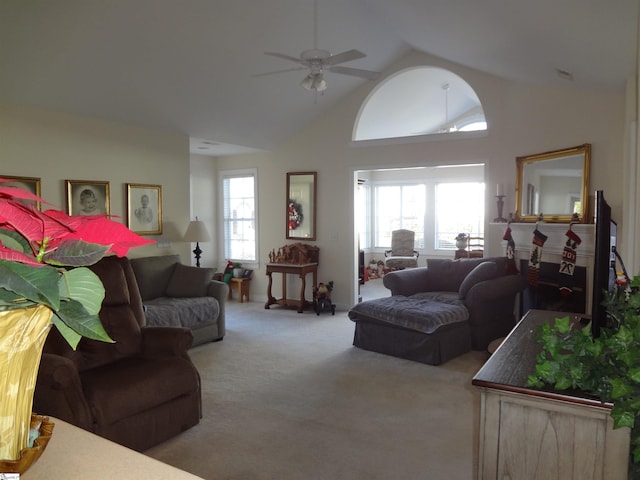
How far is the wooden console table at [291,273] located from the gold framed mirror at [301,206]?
54 cm

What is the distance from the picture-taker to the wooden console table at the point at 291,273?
6738mm

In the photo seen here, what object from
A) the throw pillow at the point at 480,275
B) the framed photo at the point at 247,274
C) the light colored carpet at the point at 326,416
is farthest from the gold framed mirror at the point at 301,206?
the throw pillow at the point at 480,275

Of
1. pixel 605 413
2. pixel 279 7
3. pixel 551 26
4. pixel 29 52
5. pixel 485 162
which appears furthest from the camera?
pixel 485 162

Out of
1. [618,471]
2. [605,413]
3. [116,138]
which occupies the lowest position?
[618,471]

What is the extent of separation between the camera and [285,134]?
23.5 feet

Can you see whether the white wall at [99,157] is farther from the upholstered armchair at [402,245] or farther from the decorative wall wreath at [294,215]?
the upholstered armchair at [402,245]

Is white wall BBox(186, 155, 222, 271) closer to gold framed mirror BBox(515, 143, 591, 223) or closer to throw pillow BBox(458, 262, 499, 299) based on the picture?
throw pillow BBox(458, 262, 499, 299)

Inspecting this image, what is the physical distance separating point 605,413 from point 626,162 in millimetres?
3287

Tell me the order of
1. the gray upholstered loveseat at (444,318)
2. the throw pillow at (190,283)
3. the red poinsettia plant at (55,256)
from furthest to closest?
1. the throw pillow at (190,283)
2. the gray upholstered loveseat at (444,318)
3. the red poinsettia plant at (55,256)

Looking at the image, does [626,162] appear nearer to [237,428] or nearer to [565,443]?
[565,443]

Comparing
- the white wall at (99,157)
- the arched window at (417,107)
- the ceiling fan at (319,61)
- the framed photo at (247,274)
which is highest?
the arched window at (417,107)

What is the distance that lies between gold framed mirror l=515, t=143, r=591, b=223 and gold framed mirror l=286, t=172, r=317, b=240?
285cm

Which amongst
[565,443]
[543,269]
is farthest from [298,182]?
[565,443]

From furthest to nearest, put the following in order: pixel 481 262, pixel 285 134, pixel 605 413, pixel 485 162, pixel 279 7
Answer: pixel 285 134 < pixel 485 162 < pixel 481 262 < pixel 279 7 < pixel 605 413
